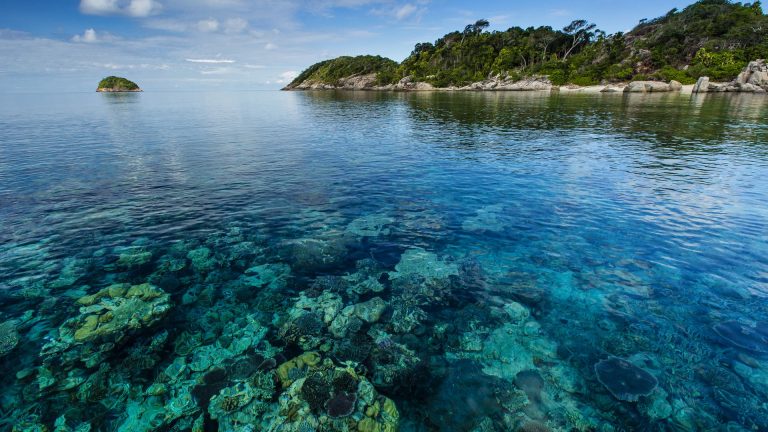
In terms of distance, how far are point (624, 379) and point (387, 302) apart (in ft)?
27.3

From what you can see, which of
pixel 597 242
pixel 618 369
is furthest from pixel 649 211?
pixel 618 369

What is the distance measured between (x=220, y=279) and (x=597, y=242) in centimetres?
1986

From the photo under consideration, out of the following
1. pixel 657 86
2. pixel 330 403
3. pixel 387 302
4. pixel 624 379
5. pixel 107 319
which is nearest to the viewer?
pixel 330 403

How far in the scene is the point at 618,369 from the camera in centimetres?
1073

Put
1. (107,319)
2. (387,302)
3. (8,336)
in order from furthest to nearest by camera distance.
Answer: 1. (387,302)
2. (107,319)
3. (8,336)

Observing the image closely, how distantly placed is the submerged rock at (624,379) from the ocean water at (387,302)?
0.18 ft

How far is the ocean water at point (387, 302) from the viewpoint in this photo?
966cm

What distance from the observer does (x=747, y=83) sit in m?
125

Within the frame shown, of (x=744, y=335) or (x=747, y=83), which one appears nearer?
(x=744, y=335)

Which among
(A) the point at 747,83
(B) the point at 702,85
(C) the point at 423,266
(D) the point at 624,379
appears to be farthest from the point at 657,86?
(D) the point at 624,379

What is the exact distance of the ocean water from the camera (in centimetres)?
966

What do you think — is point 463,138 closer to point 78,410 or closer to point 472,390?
point 472,390

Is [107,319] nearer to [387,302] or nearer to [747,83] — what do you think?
[387,302]

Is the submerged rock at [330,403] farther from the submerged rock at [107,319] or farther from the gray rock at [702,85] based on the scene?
the gray rock at [702,85]
